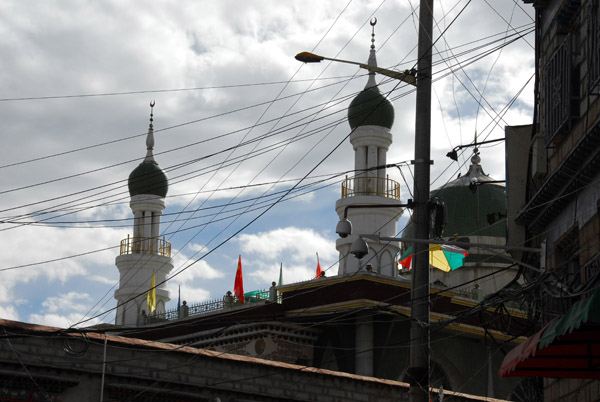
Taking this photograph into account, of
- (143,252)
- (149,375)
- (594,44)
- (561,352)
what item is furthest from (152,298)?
(561,352)

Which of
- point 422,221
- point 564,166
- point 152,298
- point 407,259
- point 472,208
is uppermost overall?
point 472,208

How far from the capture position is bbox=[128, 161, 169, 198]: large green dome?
47438mm

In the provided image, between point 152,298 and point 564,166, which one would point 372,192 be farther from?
point 564,166

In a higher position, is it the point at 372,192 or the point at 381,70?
the point at 372,192

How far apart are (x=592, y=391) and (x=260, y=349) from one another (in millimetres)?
19136

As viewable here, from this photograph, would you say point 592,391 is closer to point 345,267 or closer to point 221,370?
point 221,370

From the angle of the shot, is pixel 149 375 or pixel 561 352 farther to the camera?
pixel 149 375

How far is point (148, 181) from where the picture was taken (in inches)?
1875

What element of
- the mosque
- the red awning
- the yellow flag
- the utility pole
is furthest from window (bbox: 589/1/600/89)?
the yellow flag

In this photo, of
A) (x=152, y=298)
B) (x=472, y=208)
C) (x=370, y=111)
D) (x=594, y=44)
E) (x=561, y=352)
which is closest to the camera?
(x=561, y=352)

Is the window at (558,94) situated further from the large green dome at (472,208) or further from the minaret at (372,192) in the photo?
the large green dome at (472,208)

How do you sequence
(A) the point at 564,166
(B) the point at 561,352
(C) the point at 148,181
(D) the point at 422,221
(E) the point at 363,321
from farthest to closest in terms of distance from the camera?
(C) the point at 148,181 → (E) the point at 363,321 → (D) the point at 422,221 → (A) the point at 564,166 → (B) the point at 561,352

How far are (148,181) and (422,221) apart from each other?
108 ft

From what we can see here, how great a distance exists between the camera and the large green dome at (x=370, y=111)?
39.7m
